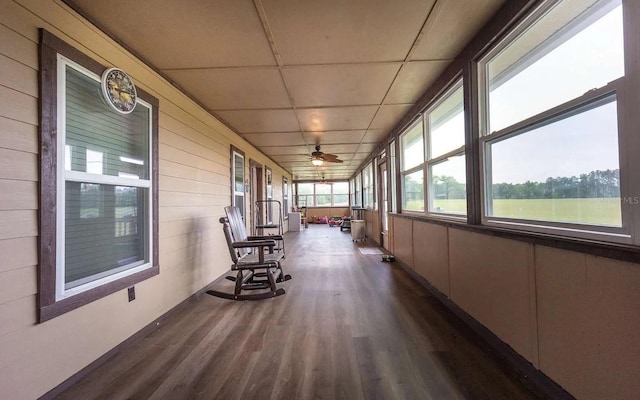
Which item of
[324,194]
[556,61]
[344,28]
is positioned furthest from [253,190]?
[324,194]

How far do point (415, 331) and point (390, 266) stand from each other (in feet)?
7.70

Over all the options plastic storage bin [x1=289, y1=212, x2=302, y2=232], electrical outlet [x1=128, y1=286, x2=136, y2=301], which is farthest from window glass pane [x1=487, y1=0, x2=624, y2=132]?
plastic storage bin [x1=289, y1=212, x2=302, y2=232]

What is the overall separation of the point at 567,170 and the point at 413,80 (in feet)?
6.13

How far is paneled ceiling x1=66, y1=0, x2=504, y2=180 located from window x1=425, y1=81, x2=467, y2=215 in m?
0.33

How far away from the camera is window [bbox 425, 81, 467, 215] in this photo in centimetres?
277

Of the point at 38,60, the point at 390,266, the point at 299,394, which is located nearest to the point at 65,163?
the point at 38,60

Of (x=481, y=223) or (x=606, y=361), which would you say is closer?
(x=606, y=361)

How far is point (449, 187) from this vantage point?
308 cm

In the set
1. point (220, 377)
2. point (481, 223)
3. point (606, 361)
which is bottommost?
point (220, 377)

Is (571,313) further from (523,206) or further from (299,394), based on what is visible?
(299,394)

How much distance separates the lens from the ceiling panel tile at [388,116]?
12.7ft

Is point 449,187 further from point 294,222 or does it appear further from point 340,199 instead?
point 340,199

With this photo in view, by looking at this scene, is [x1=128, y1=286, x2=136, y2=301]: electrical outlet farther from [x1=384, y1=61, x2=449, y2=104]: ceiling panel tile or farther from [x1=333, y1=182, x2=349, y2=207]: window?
[x1=333, y1=182, x2=349, y2=207]: window

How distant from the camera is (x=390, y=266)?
4.64m
